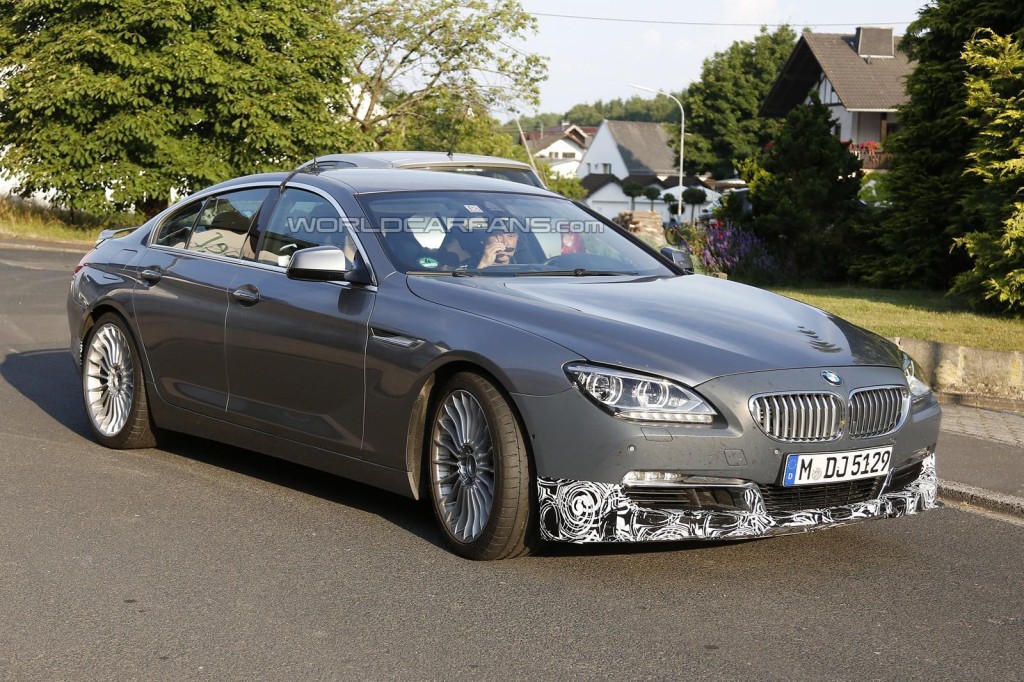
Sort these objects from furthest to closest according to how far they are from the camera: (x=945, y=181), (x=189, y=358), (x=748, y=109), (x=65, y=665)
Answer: (x=748, y=109) < (x=945, y=181) < (x=189, y=358) < (x=65, y=665)

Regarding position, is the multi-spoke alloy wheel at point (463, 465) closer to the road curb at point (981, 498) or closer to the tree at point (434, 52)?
the road curb at point (981, 498)

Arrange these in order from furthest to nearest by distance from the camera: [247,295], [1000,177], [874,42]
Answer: [874,42] < [1000,177] < [247,295]

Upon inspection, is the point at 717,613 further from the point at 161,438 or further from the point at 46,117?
the point at 46,117

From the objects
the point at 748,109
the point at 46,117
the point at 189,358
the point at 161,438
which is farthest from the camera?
the point at 748,109

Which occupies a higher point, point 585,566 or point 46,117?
point 46,117

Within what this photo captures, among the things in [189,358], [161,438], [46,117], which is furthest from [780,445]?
[46,117]

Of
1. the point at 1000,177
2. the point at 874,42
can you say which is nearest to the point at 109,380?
the point at 1000,177

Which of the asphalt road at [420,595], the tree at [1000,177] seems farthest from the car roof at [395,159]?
the tree at [1000,177]

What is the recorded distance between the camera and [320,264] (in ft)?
19.7

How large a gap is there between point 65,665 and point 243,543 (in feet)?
5.09

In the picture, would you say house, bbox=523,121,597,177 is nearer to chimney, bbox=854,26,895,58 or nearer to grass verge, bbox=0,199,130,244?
chimney, bbox=854,26,895,58

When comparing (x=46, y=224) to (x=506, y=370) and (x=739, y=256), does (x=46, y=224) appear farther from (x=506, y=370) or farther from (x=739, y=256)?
(x=506, y=370)

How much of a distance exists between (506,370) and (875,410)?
4.98 ft

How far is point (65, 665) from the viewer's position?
4207 mm
